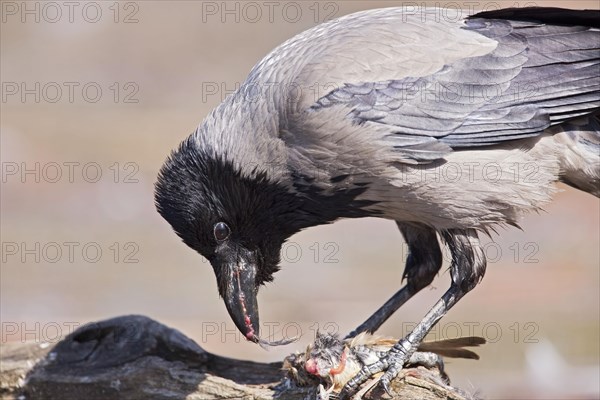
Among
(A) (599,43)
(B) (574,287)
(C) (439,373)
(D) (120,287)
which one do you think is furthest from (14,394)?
(B) (574,287)

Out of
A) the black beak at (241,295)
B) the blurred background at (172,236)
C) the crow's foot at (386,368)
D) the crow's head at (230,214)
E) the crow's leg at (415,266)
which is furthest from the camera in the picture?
the blurred background at (172,236)

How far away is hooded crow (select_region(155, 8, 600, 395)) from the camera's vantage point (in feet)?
17.6

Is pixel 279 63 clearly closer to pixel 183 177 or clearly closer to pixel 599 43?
pixel 183 177

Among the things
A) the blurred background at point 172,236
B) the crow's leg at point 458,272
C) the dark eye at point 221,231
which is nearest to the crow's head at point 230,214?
the dark eye at point 221,231

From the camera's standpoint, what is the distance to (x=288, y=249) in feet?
35.7

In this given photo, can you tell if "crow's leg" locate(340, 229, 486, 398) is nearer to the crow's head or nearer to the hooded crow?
the hooded crow

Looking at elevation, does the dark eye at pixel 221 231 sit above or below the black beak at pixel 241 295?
above

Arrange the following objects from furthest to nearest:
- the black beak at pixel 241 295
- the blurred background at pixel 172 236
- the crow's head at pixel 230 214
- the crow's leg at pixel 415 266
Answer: the blurred background at pixel 172 236, the crow's leg at pixel 415 266, the black beak at pixel 241 295, the crow's head at pixel 230 214

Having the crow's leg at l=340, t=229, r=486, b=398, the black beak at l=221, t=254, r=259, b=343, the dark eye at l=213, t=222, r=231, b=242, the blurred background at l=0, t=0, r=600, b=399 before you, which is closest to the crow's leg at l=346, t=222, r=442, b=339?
the crow's leg at l=340, t=229, r=486, b=398

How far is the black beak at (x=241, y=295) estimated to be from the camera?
552 cm

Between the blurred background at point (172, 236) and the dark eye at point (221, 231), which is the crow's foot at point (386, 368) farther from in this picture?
the dark eye at point (221, 231)

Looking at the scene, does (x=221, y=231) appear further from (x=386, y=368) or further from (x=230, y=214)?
(x=386, y=368)

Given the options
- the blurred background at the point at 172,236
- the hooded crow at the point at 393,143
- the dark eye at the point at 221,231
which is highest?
the hooded crow at the point at 393,143

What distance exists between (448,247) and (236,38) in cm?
1100
